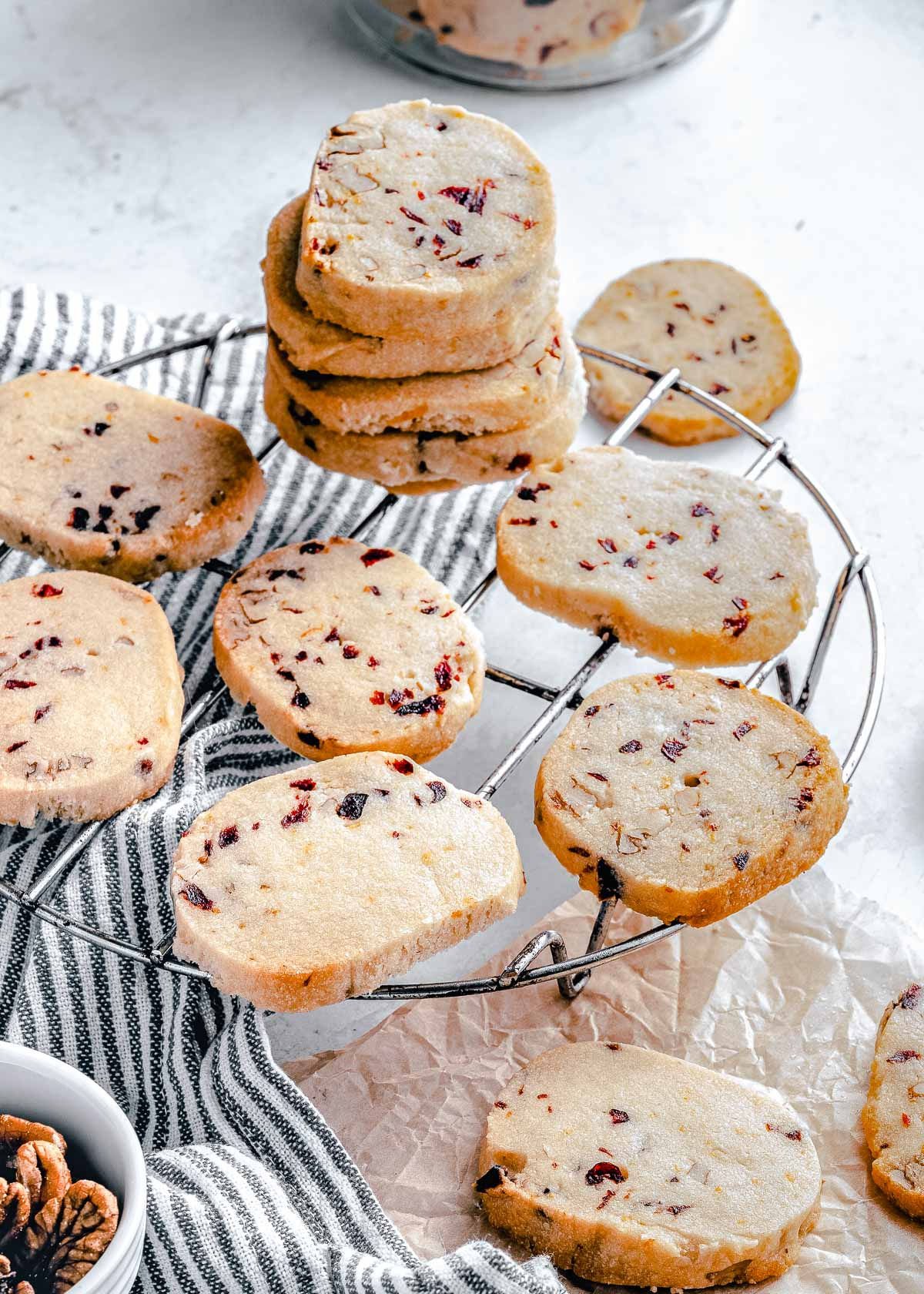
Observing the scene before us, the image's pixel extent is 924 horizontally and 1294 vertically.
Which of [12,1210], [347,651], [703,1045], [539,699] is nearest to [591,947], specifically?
[703,1045]

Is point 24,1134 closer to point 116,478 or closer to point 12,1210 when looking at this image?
point 12,1210

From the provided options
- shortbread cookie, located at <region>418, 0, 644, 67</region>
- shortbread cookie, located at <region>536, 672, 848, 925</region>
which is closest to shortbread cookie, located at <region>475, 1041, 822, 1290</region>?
shortbread cookie, located at <region>536, 672, 848, 925</region>

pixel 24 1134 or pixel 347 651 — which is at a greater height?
pixel 347 651

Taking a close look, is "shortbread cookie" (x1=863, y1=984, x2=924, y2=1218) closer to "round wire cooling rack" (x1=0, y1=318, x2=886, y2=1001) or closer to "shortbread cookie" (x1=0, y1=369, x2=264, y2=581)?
"round wire cooling rack" (x1=0, y1=318, x2=886, y2=1001)

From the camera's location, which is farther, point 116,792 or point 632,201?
point 632,201

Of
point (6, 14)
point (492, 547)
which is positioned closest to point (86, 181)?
point (6, 14)

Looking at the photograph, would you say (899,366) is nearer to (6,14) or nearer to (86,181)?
(86,181)

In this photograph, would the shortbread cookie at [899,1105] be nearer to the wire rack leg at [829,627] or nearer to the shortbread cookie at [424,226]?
the wire rack leg at [829,627]
